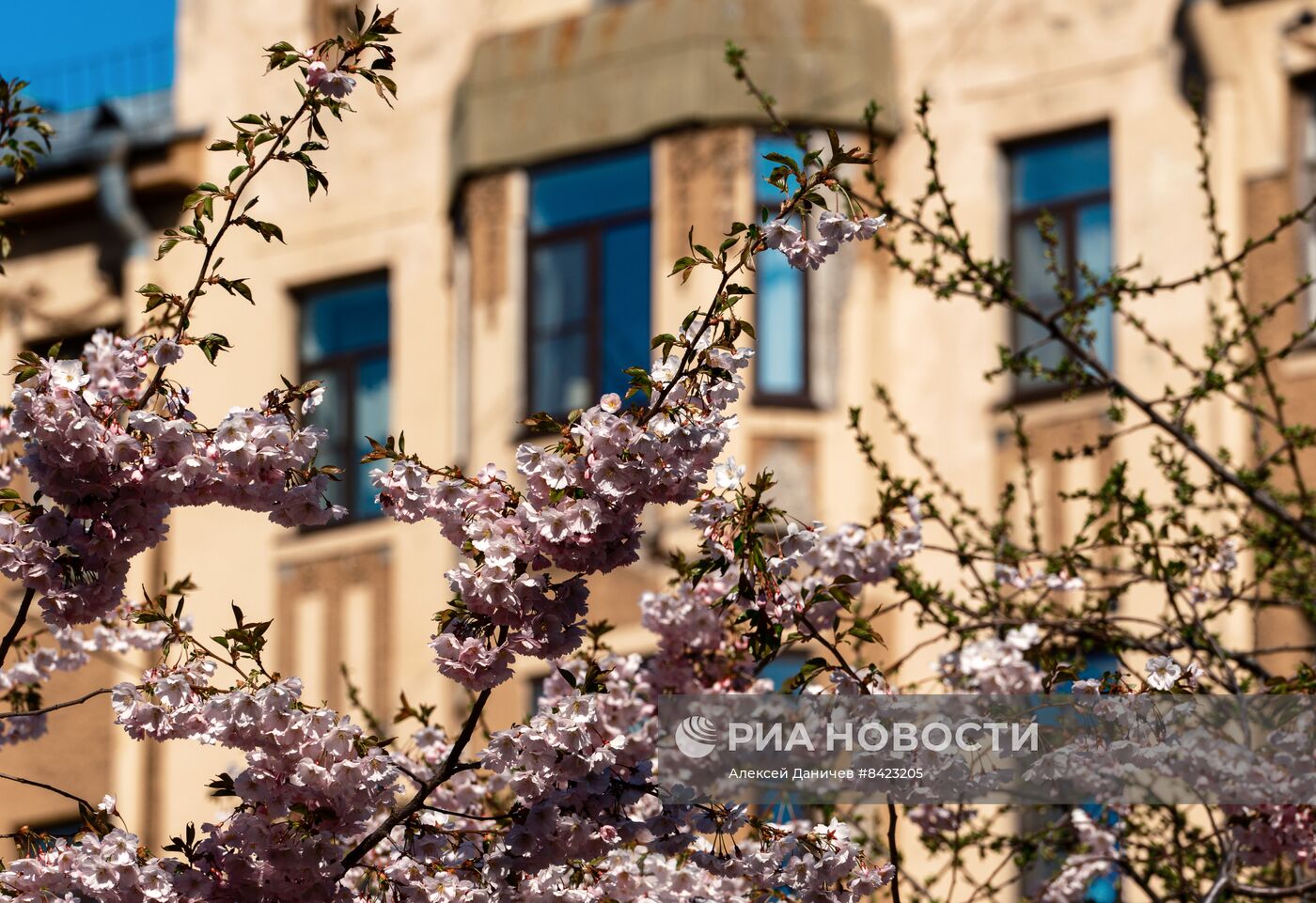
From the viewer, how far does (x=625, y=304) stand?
19578 millimetres

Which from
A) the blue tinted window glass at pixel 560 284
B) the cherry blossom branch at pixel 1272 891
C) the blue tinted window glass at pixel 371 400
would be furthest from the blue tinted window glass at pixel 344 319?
the cherry blossom branch at pixel 1272 891

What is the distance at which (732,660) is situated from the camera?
10305mm

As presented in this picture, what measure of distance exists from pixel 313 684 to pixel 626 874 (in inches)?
492

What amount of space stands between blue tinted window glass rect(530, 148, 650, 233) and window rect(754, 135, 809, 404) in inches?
34.8

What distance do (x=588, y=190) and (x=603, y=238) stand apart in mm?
397

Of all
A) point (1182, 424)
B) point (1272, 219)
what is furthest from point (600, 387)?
point (1182, 424)

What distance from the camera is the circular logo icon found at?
392 inches

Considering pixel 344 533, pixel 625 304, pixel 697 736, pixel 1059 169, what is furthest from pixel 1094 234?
pixel 697 736

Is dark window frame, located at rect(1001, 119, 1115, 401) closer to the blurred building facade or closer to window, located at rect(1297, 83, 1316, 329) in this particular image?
the blurred building facade

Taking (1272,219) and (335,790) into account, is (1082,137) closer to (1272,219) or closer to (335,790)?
(1272,219)

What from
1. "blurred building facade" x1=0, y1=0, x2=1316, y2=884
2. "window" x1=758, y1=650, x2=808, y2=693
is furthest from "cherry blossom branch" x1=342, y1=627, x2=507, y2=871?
"blurred building facade" x1=0, y1=0, x2=1316, y2=884

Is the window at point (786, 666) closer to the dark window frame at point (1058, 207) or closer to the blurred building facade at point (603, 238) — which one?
the blurred building facade at point (603, 238)

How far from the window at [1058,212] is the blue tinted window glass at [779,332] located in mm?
1485

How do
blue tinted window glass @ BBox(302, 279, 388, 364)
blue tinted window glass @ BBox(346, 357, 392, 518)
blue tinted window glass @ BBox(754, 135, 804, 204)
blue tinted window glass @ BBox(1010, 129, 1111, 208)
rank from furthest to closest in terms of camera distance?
blue tinted window glass @ BBox(302, 279, 388, 364) < blue tinted window glass @ BBox(346, 357, 392, 518) < blue tinted window glass @ BBox(754, 135, 804, 204) < blue tinted window glass @ BBox(1010, 129, 1111, 208)
